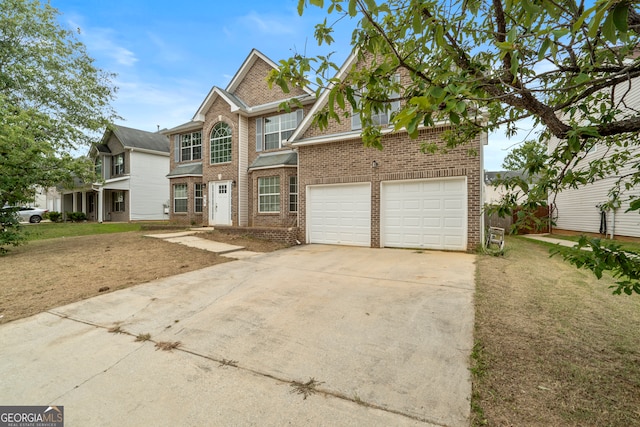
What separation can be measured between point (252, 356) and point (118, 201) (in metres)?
26.6

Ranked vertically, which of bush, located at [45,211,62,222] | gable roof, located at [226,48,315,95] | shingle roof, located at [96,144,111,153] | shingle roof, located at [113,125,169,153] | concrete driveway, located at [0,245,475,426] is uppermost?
gable roof, located at [226,48,315,95]

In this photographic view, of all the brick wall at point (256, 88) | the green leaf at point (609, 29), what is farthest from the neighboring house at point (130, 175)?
the green leaf at point (609, 29)

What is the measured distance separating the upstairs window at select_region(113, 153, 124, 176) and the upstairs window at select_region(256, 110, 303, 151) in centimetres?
1461

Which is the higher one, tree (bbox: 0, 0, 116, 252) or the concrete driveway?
tree (bbox: 0, 0, 116, 252)

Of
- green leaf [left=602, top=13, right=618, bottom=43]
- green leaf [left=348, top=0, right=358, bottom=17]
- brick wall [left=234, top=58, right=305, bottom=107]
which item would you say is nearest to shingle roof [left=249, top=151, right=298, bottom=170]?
brick wall [left=234, top=58, right=305, bottom=107]

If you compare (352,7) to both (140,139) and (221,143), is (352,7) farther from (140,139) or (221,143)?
(140,139)

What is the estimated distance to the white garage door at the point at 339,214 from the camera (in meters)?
10.6

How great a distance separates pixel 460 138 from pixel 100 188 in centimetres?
2590

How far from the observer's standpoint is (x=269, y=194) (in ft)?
47.1

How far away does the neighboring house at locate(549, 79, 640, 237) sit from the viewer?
11.4 m

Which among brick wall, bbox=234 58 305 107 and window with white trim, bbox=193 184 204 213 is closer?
brick wall, bbox=234 58 305 107

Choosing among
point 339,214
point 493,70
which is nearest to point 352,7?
point 493,70

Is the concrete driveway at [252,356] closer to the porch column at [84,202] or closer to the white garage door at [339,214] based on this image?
the white garage door at [339,214]

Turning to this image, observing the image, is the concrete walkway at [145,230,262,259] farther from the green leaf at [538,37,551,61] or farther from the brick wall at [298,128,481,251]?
the green leaf at [538,37,551,61]
